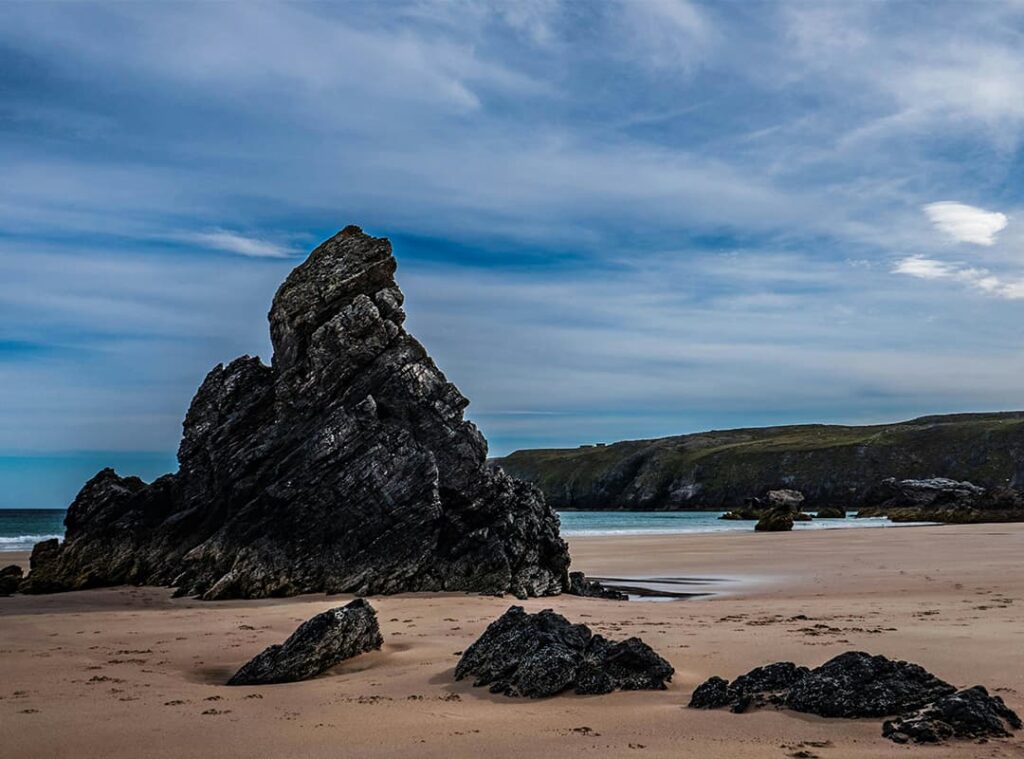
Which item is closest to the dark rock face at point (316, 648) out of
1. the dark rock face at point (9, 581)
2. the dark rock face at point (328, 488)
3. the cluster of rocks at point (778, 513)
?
the dark rock face at point (328, 488)

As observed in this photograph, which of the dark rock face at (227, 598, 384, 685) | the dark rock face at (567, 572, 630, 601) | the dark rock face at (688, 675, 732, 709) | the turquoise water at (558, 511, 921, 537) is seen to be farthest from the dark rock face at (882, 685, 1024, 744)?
the turquoise water at (558, 511, 921, 537)

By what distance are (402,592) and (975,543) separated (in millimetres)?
27493

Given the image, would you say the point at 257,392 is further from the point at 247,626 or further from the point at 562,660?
the point at 562,660

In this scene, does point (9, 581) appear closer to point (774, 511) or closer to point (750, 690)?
point (750, 690)

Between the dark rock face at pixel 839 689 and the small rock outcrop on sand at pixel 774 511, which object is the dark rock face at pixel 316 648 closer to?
the dark rock face at pixel 839 689

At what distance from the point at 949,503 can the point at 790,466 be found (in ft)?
145

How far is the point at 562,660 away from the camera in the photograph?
1009cm

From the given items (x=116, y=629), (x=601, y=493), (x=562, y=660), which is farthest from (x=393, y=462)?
(x=601, y=493)

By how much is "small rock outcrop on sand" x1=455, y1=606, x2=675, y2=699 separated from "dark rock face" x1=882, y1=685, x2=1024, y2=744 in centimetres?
302

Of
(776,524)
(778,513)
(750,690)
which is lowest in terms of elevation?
(776,524)

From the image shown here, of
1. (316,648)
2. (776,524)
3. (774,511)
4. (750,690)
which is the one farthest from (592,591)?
(774,511)

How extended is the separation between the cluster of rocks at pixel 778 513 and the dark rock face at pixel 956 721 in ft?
175

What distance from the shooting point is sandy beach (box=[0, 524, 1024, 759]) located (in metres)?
7.88

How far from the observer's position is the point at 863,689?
8.34 meters
